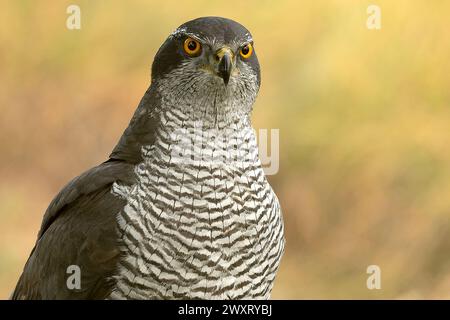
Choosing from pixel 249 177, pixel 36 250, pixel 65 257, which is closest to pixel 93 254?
pixel 65 257

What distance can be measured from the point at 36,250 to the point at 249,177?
0.81 m

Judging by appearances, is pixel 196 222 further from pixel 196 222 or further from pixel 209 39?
pixel 209 39

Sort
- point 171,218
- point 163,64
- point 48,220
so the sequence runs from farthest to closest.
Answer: point 48,220, point 163,64, point 171,218

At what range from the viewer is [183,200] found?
8.61 feet

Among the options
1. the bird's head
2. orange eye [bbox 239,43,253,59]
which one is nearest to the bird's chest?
the bird's head

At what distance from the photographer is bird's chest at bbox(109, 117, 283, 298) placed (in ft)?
8.52

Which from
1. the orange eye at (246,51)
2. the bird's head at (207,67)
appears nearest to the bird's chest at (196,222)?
the bird's head at (207,67)

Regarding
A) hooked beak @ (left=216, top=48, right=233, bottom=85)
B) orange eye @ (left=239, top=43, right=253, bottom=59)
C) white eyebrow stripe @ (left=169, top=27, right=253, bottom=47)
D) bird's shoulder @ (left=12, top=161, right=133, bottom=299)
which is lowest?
bird's shoulder @ (left=12, top=161, right=133, bottom=299)

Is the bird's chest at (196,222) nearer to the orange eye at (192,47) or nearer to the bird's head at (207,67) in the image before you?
the bird's head at (207,67)

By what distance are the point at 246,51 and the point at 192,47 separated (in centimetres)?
18

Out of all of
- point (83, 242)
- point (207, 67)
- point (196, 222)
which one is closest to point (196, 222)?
point (196, 222)

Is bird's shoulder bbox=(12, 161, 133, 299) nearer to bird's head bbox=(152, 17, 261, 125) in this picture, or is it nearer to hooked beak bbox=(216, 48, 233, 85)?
bird's head bbox=(152, 17, 261, 125)
